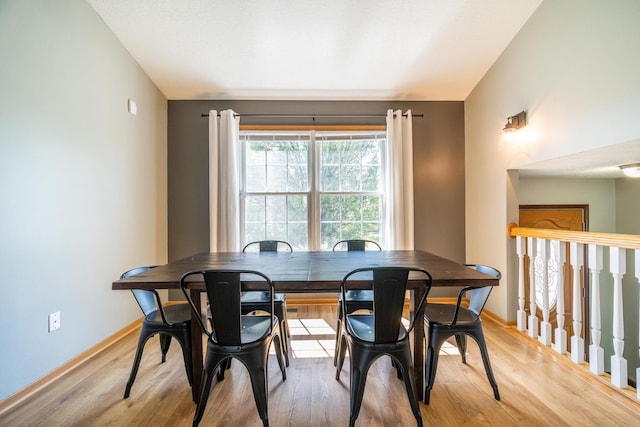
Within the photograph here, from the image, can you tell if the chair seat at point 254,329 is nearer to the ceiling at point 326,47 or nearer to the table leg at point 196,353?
Result: the table leg at point 196,353

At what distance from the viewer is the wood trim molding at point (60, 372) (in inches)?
58.6

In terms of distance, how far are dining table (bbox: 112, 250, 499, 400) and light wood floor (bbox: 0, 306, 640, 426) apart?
20 centimetres

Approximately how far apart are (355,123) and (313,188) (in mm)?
947

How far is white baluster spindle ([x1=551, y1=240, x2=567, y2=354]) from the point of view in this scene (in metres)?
2.00

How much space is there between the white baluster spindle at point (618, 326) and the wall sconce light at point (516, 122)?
1.18 metres

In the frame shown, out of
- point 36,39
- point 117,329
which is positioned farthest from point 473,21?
point 117,329

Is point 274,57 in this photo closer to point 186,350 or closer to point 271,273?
point 271,273

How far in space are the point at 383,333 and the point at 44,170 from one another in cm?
235

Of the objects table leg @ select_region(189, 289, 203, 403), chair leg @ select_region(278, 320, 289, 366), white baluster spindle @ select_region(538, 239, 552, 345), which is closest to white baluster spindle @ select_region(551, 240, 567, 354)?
white baluster spindle @ select_region(538, 239, 552, 345)

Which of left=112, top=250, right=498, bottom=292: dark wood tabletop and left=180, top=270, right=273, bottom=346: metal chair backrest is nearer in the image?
left=180, top=270, right=273, bottom=346: metal chair backrest

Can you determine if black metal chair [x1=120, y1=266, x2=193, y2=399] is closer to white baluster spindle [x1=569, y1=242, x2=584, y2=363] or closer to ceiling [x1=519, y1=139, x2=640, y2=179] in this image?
white baluster spindle [x1=569, y1=242, x2=584, y2=363]

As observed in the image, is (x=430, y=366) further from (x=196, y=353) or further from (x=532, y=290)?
(x=532, y=290)

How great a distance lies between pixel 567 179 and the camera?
295 cm

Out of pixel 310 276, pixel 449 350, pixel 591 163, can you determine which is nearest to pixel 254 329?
pixel 310 276
